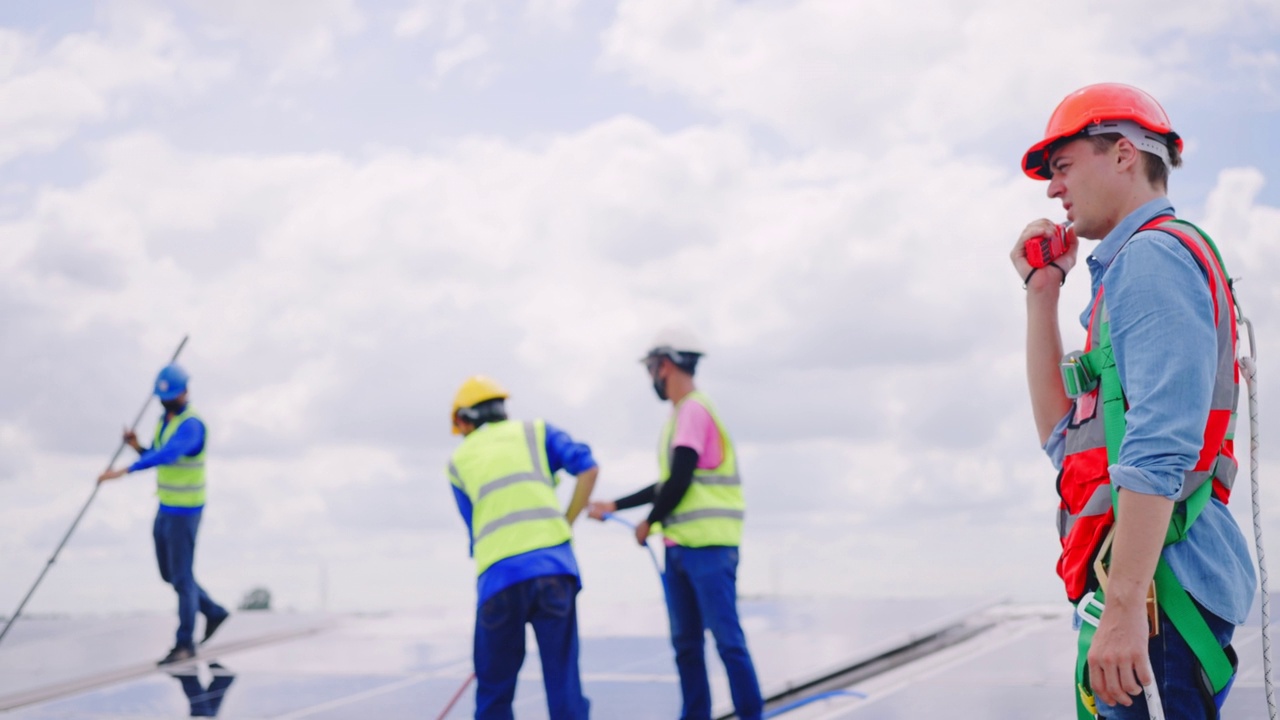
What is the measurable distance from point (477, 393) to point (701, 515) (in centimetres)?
132

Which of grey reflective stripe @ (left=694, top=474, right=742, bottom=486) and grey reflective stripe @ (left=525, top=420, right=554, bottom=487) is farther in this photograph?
grey reflective stripe @ (left=694, top=474, right=742, bottom=486)

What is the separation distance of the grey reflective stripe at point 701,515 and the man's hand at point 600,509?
0.36 m

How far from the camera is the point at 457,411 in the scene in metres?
5.59

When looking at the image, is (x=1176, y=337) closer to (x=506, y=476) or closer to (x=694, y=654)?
(x=506, y=476)

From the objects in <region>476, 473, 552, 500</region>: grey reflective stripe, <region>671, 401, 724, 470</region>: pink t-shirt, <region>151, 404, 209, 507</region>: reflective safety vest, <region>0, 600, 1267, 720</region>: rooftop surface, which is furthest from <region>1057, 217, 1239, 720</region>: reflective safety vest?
<region>151, 404, 209, 507</region>: reflective safety vest

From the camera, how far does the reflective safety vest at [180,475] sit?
376 inches

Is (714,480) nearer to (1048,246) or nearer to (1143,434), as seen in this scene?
(1048,246)

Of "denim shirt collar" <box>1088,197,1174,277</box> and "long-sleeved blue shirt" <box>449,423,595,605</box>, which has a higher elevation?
"denim shirt collar" <box>1088,197,1174,277</box>

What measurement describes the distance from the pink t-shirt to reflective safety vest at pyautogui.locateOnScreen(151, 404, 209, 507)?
5.21m

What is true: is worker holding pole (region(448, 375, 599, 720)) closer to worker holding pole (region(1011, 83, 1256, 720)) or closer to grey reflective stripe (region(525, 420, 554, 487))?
grey reflective stripe (region(525, 420, 554, 487))

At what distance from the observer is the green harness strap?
83.9 inches

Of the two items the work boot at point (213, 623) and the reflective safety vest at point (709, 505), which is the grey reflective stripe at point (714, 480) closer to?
the reflective safety vest at point (709, 505)

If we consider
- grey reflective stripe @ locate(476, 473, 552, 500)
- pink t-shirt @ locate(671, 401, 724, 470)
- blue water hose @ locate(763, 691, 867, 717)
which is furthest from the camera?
blue water hose @ locate(763, 691, 867, 717)

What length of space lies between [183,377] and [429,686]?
11.9 feet
